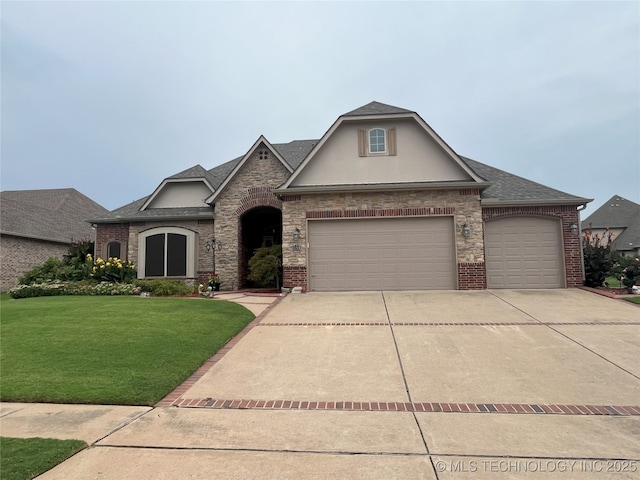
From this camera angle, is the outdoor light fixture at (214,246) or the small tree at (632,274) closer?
the small tree at (632,274)

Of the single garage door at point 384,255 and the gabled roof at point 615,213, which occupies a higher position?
the gabled roof at point 615,213

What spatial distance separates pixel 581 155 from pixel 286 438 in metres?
35.9

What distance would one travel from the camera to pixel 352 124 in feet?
44.6

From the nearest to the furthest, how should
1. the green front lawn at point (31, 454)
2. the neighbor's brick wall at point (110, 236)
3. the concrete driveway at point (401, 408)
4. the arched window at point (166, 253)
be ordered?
the green front lawn at point (31, 454), the concrete driveway at point (401, 408), the arched window at point (166, 253), the neighbor's brick wall at point (110, 236)

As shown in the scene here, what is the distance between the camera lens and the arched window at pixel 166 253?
16.0 meters

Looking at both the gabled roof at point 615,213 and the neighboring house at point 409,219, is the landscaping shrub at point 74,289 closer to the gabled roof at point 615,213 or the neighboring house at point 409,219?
the neighboring house at point 409,219

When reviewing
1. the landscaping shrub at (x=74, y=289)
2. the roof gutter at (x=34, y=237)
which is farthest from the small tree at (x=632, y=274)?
the roof gutter at (x=34, y=237)

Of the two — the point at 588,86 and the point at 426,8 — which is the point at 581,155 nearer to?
the point at 588,86

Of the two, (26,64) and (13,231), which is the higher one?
(26,64)

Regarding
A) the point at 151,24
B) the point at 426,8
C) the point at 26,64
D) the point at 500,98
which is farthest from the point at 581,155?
the point at 26,64

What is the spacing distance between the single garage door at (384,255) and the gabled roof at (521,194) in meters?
2.02

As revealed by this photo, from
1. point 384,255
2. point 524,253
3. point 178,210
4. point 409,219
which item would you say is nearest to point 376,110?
point 409,219

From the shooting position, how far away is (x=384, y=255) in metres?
12.9

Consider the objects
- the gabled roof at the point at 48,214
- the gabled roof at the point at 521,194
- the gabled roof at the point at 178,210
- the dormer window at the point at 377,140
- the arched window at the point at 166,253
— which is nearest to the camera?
the gabled roof at the point at 521,194
